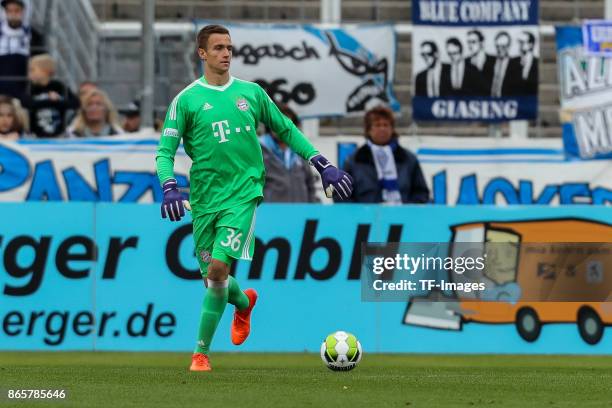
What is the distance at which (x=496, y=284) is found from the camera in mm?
14016

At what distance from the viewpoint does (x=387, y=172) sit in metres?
14.8

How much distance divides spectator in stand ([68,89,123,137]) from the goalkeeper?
20.3ft

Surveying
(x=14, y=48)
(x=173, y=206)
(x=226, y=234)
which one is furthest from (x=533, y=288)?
(x=14, y=48)

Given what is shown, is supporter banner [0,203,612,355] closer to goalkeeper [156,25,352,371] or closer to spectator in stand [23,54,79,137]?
spectator in stand [23,54,79,137]

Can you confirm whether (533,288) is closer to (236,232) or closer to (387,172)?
(387,172)

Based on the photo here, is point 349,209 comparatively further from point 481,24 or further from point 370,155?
point 481,24

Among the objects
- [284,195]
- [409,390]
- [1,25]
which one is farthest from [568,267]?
[1,25]

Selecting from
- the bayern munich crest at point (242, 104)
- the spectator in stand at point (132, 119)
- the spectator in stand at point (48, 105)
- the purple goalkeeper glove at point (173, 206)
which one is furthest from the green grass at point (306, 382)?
the spectator in stand at point (132, 119)

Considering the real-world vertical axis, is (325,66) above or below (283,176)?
above

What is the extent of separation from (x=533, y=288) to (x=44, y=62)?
5994mm

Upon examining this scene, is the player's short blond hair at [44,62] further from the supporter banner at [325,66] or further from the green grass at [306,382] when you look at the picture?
the green grass at [306,382]

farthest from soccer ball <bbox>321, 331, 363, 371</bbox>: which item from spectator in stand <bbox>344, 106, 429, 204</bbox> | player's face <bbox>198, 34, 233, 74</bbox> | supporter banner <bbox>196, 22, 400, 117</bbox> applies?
supporter banner <bbox>196, 22, 400, 117</bbox>

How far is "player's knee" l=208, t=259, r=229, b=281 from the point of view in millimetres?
9992

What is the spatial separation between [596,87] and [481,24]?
1441mm
